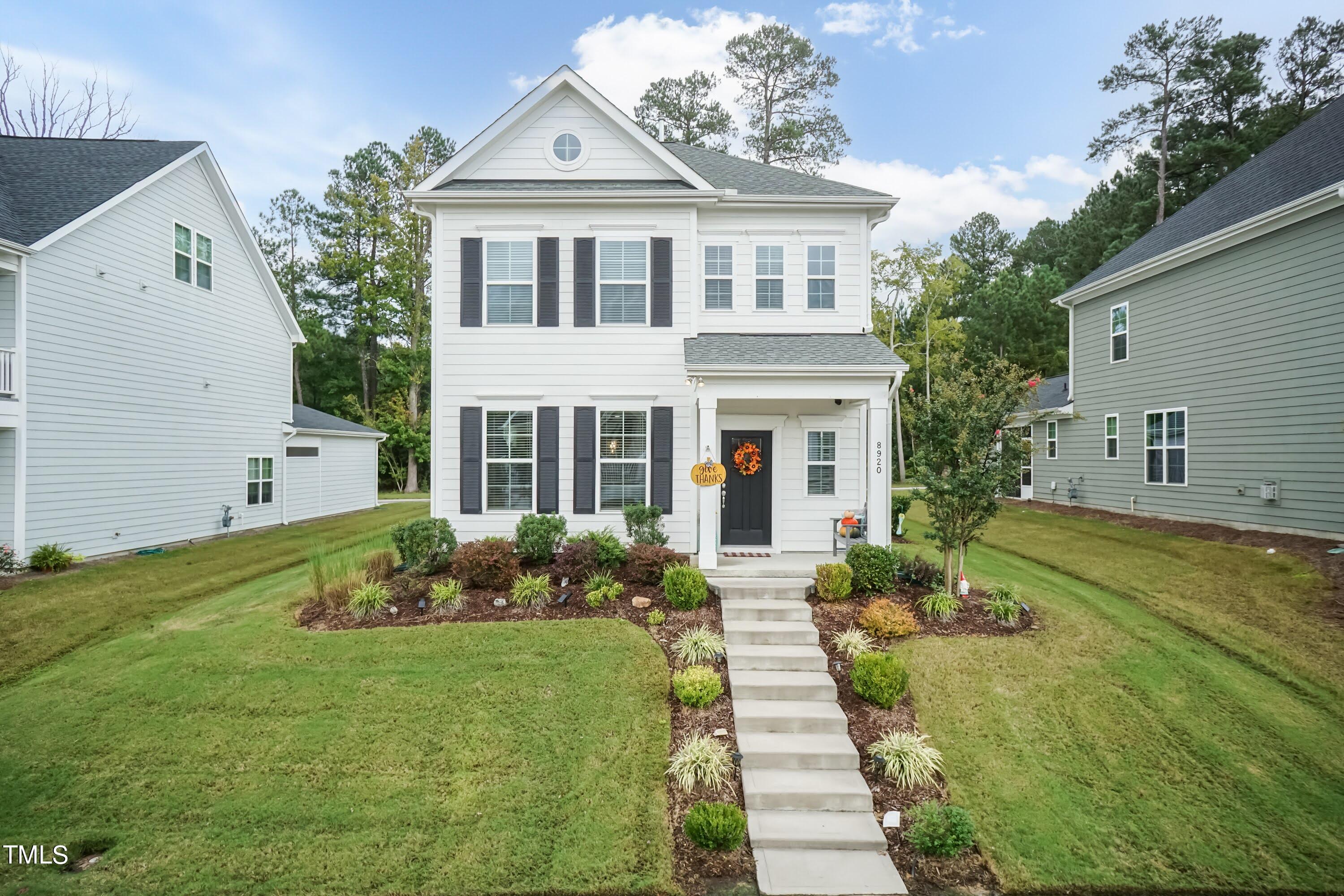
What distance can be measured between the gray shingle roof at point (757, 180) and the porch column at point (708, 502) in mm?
4201

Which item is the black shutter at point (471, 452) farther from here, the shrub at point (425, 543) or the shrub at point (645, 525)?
the shrub at point (645, 525)

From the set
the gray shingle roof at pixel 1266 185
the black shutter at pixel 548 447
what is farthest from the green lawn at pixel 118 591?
the gray shingle roof at pixel 1266 185

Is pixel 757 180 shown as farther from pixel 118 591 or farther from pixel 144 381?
pixel 144 381

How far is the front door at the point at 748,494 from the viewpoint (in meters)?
10.5

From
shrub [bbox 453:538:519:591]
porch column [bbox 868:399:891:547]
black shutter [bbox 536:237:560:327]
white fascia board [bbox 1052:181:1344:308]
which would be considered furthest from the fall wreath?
white fascia board [bbox 1052:181:1344:308]

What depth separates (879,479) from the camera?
8.82 meters

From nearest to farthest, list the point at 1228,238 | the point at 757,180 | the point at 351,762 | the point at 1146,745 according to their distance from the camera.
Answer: the point at 351,762 → the point at 1146,745 → the point at 757,180 → the point at 1228,238

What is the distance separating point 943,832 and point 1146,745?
2.52 meters

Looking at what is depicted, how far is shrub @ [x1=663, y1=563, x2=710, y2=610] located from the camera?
7566mm

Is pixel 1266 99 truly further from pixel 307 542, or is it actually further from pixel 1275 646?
pixel 307 542

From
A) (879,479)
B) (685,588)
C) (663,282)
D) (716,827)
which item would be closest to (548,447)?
(663,282)

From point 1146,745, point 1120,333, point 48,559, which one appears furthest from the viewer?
point 1120,333

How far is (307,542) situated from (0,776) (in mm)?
10000

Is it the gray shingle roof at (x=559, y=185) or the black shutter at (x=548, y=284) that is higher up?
the gray shingle roof at (x=559, y=185)
